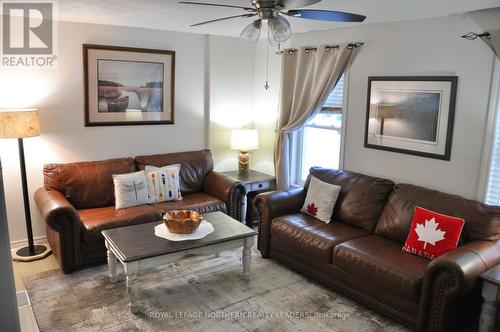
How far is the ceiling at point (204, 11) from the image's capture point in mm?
2914

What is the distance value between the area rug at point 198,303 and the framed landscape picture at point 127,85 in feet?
5.44

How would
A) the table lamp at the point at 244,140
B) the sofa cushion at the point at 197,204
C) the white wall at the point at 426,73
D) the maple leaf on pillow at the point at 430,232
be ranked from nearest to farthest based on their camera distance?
the maple leaf on pillow at the point at 430,232 < the white wall at the point at 426,73 < the sofa cushion at the point at 197,204 < the table lamp at the point at 244,140

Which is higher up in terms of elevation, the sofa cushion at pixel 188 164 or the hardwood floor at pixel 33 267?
the sofa cushion at pixel 188 164

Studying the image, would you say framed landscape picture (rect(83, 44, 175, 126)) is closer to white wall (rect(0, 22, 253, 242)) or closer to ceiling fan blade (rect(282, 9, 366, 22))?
white wall (rect(0, 22, 253, 242))

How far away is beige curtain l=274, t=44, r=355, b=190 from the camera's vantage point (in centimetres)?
420

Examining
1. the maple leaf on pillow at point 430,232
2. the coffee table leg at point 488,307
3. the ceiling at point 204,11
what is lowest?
the coffee table leg at point 488,307

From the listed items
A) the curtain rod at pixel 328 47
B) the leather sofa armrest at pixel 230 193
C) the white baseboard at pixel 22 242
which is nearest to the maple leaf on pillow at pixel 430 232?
the curtain rod at pixel 328 47

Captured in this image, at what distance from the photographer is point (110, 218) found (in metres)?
3.75

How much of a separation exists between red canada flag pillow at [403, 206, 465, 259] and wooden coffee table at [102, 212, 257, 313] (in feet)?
4.18

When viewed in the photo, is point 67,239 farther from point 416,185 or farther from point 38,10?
point 416,185

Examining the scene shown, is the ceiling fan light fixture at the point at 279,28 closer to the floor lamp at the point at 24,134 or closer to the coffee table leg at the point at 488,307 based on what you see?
A: the coffee table leg at the point at 488,307

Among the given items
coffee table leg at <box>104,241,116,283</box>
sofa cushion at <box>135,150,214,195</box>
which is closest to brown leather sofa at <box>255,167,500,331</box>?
sofa cushion at <box>135,150,214,195</box>

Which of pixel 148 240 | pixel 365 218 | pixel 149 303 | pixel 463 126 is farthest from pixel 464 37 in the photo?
pixel 149 303

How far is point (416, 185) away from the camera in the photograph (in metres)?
3.67
